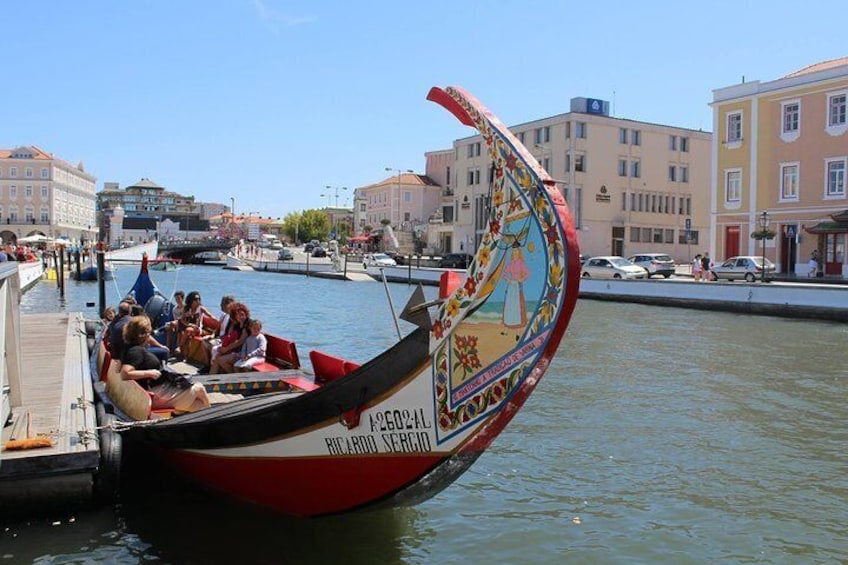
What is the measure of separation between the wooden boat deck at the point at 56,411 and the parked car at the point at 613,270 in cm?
3060

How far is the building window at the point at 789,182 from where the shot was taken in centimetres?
4084

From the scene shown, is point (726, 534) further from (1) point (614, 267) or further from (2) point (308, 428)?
(1) point (614, 267)

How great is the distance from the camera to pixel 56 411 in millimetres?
8672

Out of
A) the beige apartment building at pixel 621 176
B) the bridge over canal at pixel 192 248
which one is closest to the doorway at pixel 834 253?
the beige apartment building at pixel 621 176

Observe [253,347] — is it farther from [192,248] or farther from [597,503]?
[192,248]

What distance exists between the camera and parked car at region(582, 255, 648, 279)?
40.5 m

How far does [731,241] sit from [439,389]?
4212 centimetres

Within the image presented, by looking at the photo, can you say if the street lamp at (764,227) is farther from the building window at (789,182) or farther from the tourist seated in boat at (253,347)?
the tourist seated in boat at (253,347)

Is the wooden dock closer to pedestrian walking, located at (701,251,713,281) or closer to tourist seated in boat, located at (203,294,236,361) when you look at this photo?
tourist seated in boat, located at (203,294,236,361)

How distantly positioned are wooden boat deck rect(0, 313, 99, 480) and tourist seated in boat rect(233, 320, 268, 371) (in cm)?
189

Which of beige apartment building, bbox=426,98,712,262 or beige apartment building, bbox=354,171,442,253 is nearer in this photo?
beige apartment building, bbox=426,98,712,262

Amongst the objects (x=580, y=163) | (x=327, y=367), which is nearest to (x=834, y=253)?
(x=580, y=163)

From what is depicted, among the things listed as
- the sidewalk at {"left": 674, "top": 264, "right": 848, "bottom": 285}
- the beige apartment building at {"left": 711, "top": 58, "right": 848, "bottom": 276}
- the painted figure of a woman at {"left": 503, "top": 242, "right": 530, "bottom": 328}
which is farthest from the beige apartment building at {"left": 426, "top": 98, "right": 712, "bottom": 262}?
the painted figure of a woman at {"left": 503, "top": 242, "right": 530, "bottom": 328}

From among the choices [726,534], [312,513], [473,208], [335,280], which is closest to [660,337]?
[726,534]
